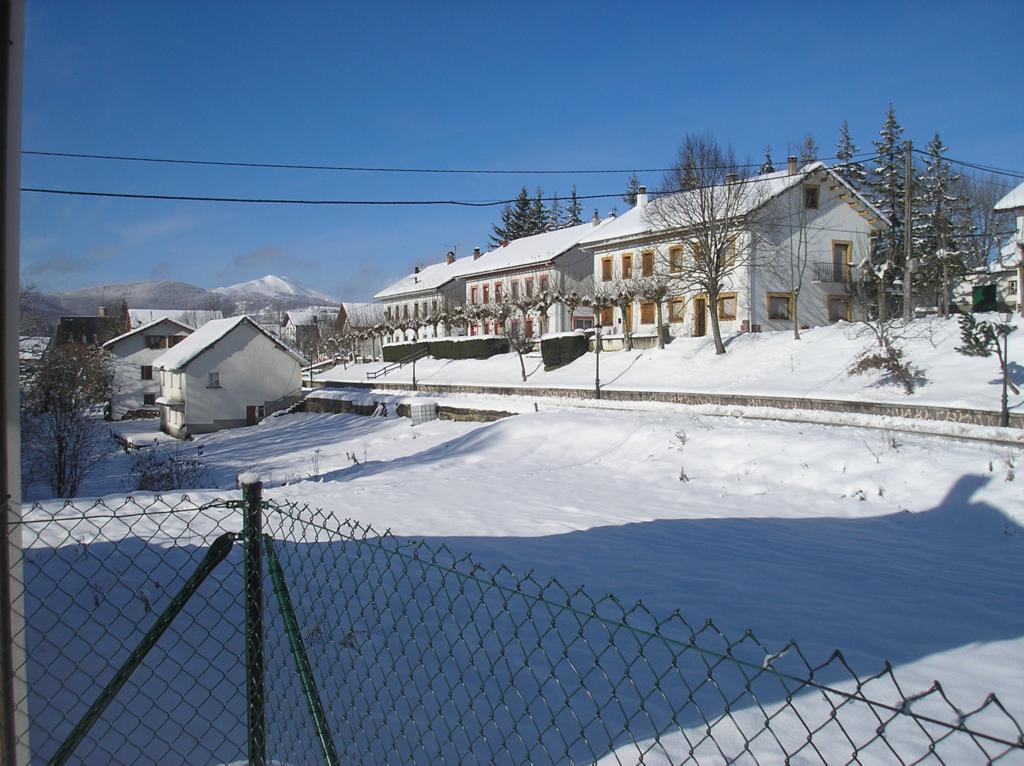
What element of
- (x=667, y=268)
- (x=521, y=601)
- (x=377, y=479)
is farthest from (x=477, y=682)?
(x=667, y=268)

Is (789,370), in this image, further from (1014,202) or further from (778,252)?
(778,252)

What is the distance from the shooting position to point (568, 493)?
475 inches

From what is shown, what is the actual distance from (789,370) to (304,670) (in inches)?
1027

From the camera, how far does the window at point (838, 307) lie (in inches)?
1491

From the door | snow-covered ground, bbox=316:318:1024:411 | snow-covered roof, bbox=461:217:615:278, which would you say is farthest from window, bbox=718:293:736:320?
snow-covered roof, bbox=461:217:615:278

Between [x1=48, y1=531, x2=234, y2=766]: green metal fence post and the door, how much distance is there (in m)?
35.8

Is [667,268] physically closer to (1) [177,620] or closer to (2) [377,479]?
(2) [377,479]

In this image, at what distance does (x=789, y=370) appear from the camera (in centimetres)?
2692

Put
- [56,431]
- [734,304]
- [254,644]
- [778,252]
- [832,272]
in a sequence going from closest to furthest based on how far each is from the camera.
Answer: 1. [254,644]
2. [56,431]
3. [778,252]
4. [734,304]
5. [832,272]

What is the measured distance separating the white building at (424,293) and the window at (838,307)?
2906 centimetres

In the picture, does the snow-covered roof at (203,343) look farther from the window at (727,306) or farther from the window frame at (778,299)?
the window frame at (778,299)

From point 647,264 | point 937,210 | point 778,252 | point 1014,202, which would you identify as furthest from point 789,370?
point 937,210

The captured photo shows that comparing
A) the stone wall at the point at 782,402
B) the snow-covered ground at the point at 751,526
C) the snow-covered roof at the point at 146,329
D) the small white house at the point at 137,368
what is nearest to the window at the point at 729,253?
the stone wall at the point at 782,402

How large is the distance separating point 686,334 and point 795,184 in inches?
350
